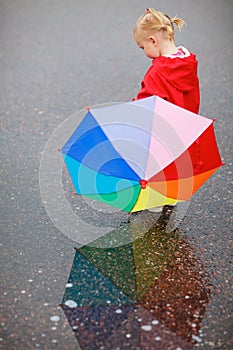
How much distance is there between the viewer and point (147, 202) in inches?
146

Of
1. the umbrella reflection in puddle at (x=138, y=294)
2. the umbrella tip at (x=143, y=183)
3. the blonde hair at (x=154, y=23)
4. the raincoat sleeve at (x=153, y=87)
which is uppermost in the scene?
the blonde hair at (x=154, y=23)

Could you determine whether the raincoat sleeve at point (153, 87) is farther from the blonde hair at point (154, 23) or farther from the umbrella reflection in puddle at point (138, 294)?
the umbrella reflection in puddle at point (138, 294)

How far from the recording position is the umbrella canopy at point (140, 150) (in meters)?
3.60

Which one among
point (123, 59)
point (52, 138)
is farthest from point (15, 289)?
point (123, 59)

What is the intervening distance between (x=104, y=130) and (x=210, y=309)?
1152 mm

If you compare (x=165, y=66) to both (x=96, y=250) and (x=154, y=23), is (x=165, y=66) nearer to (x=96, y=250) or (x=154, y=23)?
(x=154, y=23)

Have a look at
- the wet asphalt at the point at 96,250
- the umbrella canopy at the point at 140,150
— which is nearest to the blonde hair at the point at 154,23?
the umbrella canopy at the point at 140,150

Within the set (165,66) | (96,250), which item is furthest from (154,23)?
(96,250)

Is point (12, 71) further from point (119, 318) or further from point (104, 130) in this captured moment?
point (119, 318)

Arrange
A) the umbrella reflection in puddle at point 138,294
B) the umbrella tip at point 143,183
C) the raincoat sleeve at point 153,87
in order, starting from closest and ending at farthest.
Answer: the umbrella reflection in puddle at point 138,294 → the umbrella tip at point 143,183 → the raincoat sleeve at point 153,87

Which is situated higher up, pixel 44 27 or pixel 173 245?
pixel 44 27

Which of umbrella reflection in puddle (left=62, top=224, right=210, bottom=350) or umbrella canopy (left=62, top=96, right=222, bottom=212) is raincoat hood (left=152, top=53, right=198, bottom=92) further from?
umbrella reflection in puddle (left=62, top=224, right=210, bottom=350)

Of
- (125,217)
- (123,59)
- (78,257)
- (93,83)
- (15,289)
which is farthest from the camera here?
(123,59)

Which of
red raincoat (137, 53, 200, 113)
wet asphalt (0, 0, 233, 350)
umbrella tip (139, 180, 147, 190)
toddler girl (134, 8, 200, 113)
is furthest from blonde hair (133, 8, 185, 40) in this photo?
wet asphalt (0, 0, 233, 350)
